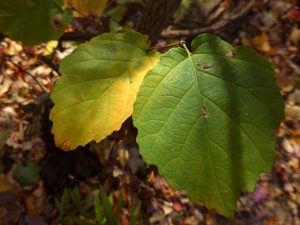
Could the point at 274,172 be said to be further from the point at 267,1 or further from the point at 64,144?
the point at 64,144

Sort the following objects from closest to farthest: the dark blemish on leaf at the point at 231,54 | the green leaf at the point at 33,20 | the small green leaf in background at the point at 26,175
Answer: the dark blemish on leaf at the point at 231,54 → the green leaf at the point at 33,20 → the small green leaf in background at the point at 26,175

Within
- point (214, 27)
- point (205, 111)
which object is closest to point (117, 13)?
point (214, 27)

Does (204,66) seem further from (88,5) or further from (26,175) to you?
(26,175)

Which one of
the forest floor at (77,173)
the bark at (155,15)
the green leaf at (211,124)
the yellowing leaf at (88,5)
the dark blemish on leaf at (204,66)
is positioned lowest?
the forest floor at (77,173)

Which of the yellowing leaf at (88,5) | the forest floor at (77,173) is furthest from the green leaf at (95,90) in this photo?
the forest floor at (77,173)

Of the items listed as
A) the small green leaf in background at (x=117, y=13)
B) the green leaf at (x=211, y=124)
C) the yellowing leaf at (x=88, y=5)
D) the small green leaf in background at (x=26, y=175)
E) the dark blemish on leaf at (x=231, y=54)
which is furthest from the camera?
the small green leaf in background at (x=117, y=13)

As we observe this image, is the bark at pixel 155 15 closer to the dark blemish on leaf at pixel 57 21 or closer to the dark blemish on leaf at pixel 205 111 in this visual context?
the dark blemish on leaf at pixel 57 21
